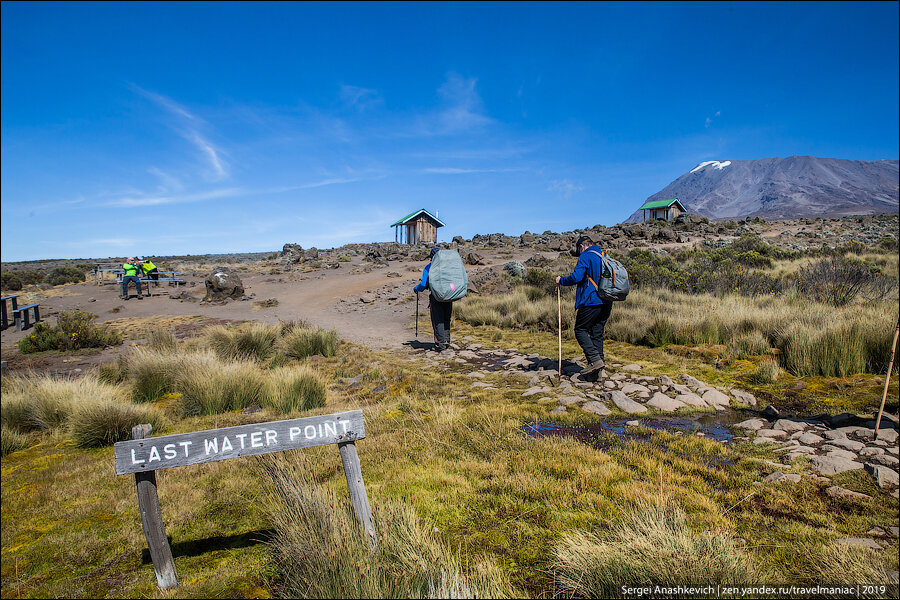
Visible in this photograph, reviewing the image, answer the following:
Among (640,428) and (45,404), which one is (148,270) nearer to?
(45,404)

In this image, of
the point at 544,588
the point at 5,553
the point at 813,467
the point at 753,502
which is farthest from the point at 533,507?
the point at 5,553

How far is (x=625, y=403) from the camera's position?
19.6 feet

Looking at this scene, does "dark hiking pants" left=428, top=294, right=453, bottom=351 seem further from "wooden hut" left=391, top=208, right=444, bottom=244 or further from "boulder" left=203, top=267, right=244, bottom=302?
"wooden hut" left=391, top=208, right=444, bottom=244

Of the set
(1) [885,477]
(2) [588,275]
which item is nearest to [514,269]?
(2) [588,275]

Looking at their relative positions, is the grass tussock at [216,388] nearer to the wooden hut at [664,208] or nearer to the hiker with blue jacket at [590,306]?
the hiker with blue jacket at [590,306]

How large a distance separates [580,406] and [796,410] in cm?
262

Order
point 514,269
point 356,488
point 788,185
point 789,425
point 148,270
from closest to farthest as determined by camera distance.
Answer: point 356,488
point 789,425
point 514,269
point 148,270
point 788,185

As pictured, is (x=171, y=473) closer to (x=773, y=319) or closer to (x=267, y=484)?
(x=267, y=484)

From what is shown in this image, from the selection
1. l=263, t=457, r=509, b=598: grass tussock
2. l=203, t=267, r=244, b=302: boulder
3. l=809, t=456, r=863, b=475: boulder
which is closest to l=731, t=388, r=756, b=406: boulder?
l=809, t=456, r=863, b=475: boulder

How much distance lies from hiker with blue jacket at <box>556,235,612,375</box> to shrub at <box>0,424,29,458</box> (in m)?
7.52

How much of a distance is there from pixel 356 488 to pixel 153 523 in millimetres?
1131

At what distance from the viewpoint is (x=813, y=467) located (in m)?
3.94

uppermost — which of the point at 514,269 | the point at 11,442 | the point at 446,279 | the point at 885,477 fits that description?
the point at 514,269

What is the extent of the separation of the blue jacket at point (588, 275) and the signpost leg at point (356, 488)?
5077 millimetres
